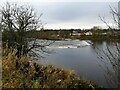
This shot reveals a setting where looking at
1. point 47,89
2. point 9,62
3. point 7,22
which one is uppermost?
point 7,22

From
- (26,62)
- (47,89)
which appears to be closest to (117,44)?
(47,89)

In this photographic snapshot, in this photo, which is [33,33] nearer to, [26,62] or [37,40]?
[37,40]

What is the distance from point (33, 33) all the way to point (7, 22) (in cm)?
154

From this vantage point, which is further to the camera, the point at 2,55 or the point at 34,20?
the point at 34,20

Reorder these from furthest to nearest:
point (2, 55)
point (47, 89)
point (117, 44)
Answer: point (2, 55), point (47, 89), point (117, 44)

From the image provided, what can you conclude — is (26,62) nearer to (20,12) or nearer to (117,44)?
(117,44)

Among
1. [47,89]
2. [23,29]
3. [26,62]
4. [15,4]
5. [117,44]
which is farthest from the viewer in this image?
[15,4]

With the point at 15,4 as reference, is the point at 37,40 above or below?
below

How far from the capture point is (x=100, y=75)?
13.7m

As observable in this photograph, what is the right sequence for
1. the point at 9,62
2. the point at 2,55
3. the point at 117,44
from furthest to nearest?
the point at 2,55
the point at 9,62
the point at 117,44

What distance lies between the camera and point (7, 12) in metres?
13.9

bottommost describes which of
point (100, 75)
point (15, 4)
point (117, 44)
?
point (100, 75)

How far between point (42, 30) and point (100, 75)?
423cm

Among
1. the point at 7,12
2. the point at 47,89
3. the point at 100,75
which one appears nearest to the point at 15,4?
the point at 7,12
